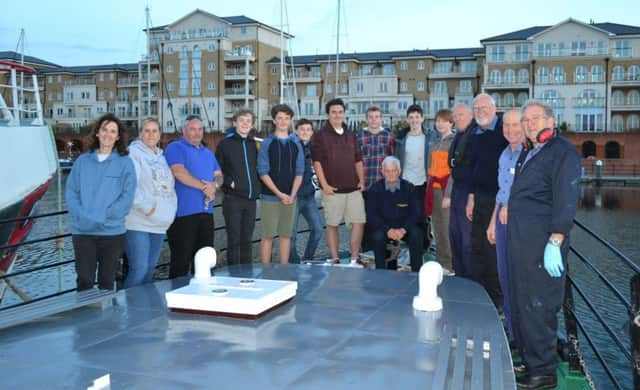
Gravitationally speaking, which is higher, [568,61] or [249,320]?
[568,61]

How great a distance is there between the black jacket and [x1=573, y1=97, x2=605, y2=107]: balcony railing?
5392 centimetres

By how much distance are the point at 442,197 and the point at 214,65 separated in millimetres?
59995

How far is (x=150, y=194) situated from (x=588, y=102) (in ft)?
181

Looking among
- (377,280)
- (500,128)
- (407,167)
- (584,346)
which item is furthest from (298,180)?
(584,346)

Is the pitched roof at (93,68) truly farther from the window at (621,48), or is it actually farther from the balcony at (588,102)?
the window at (621,48)

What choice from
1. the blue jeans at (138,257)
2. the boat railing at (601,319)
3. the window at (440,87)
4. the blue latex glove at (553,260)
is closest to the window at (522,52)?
the window at (440,87)

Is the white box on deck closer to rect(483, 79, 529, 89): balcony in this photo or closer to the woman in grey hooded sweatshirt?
the woman in grey hooded sweatshirt

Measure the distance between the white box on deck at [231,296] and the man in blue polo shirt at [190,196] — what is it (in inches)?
99.9

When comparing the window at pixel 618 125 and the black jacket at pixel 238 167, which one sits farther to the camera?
the window at pixel 618 125

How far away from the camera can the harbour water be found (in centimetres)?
784

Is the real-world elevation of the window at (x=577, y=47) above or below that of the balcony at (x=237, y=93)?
above

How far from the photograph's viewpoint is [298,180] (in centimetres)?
613

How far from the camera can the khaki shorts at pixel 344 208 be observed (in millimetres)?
6441

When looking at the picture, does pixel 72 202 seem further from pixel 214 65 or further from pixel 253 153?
pixel 214 65
